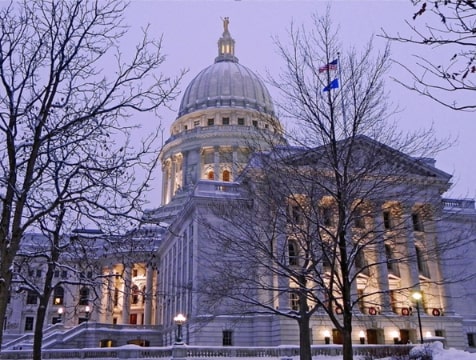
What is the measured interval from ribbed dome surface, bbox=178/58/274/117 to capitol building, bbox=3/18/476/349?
0.30 metres

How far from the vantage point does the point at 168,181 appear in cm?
9356

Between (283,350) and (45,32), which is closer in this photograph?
(45,32)

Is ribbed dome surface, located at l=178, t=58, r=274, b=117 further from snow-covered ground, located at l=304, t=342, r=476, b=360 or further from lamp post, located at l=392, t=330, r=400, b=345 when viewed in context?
snow-covered ground, located at l=304, t=342, r=476, b=360

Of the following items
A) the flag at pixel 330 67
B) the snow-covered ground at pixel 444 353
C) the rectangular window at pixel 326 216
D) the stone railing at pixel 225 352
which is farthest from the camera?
the stone railing at pixel 225 352

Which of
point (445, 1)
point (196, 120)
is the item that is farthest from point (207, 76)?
point (445, 1)

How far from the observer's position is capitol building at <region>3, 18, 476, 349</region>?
19594 millimetres

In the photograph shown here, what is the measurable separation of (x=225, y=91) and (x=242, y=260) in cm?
6960

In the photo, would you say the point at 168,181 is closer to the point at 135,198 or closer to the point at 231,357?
the point at 231,357

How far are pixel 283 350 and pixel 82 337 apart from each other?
27195 mm

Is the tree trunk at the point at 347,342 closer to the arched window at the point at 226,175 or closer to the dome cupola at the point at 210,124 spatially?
the dome cupola at the point at 210,124

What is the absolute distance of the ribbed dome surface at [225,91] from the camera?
3676 inches

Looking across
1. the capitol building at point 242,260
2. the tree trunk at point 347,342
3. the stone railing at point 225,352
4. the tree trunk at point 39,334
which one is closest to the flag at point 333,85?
the capitol building at point 242,260

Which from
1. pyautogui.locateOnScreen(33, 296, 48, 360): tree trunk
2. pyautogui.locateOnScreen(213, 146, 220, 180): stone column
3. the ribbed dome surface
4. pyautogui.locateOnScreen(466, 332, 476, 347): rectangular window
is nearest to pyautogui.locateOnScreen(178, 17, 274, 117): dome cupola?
the ribbed dome surface

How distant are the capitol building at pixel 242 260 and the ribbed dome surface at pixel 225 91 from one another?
30 cm
